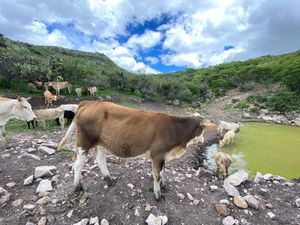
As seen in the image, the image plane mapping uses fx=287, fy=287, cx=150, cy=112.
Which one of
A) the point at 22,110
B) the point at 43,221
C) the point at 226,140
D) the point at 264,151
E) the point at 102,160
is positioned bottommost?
the point at 264,151

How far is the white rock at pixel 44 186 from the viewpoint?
620cm

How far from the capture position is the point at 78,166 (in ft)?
19.8

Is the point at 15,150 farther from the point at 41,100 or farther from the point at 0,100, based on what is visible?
the point at 41,100

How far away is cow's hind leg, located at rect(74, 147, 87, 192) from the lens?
597cm

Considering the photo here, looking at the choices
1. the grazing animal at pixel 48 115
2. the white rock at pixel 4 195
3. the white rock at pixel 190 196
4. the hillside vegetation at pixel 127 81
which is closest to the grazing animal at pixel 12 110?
the white rock at pixel 4 195

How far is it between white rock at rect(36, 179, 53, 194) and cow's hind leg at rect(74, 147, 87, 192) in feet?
2.15

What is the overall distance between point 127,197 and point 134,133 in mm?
1381

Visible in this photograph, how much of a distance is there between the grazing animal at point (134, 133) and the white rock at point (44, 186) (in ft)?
2.17

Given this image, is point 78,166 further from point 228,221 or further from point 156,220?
point 228,221

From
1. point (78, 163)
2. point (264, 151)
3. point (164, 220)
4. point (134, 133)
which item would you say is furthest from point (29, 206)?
point (264, 151)

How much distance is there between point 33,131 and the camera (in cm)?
1231

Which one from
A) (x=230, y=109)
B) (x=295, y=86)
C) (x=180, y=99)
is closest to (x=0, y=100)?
(x=180, y=99)

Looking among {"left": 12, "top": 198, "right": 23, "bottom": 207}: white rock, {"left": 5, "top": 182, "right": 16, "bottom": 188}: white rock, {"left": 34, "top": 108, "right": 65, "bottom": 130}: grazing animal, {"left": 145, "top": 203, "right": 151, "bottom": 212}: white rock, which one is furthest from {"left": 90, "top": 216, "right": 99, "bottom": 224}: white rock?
{"left": 34, "top": 108, "right": 65, "bottom": 130}: grazing animal

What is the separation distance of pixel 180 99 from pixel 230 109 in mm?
5301
